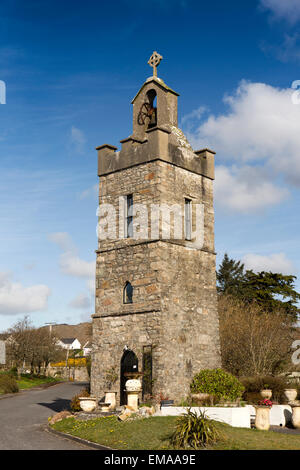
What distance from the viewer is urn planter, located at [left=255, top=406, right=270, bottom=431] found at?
51.0 feet

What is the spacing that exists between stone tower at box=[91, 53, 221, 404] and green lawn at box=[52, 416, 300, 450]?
247 cm

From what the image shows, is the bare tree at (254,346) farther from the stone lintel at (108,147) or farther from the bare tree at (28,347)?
the bare tree at (28,347)

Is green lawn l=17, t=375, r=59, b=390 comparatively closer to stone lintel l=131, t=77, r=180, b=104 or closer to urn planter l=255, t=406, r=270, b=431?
stone lintel l=131, t=77, r=180, b=104

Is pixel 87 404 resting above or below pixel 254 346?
below

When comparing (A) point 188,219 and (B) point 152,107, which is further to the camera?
(B) point 152,107

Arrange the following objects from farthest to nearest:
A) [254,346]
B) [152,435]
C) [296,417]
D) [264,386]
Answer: [254,346] < [264,386] < [296,417] < [152,435]

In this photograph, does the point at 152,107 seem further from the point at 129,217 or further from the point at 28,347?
the point at 28,347

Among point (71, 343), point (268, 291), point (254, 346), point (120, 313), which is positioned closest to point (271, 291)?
point (268, 291)

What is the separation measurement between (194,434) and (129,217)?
10148 millimetres

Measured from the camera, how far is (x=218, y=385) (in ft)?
59.8

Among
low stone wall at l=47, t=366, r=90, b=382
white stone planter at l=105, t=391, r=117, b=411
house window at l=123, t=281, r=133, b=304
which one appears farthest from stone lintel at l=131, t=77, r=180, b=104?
low stone wall at l=47, t=366, r=90, b=382

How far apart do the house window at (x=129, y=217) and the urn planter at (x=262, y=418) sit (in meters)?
8.00

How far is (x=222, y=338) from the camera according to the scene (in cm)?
2847

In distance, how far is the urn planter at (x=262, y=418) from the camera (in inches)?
A: 612
